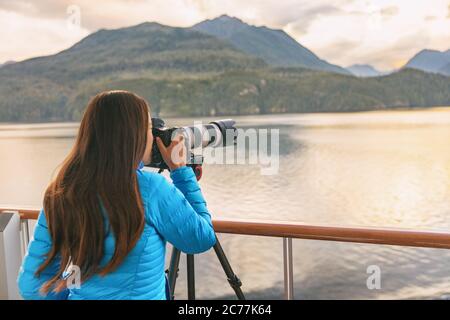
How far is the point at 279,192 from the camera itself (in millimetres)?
24375

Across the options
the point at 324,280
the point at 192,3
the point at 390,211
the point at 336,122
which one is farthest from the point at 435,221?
the point at 192,3

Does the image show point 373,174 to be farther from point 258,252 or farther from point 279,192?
point 258,252

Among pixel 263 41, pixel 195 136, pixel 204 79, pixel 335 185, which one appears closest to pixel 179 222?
pixel 195 136

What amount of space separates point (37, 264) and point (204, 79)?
20282mm

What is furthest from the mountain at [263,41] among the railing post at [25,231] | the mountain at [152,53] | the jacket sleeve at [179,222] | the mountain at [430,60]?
the jacket sleeve at [179,222]

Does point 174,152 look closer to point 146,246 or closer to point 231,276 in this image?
point 146,246

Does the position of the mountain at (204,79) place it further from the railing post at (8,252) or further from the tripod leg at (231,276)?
the tripod leg at (231,276)

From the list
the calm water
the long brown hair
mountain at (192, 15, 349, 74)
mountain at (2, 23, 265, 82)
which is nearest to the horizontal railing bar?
the long brown hair

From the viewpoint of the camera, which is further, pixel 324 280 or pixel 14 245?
pixel 324 280

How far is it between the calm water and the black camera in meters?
12.9

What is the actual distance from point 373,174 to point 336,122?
4.77 m

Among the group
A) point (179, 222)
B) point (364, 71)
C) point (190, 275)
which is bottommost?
point (190, 275)

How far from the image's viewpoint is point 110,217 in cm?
85

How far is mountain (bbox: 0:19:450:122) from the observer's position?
17.8 m
